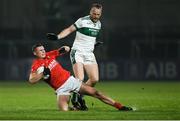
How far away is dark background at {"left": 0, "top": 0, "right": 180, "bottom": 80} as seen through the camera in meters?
29.7

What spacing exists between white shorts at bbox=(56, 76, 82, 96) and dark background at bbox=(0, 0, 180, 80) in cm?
1488

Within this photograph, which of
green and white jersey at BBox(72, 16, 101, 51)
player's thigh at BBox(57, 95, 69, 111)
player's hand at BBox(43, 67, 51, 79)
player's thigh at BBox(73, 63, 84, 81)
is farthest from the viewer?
green and white jersey at BBox(72, 16, 101, 51)

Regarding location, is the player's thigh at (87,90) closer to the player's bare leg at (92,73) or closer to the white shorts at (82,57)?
the player's bare leg at (92,73)

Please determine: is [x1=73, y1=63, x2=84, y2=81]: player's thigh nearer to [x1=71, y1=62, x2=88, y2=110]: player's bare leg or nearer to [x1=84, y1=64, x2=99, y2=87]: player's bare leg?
[x1=71, y1=62, x2=88, y2=110]: player's bare leg

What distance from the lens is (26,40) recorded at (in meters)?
30.0

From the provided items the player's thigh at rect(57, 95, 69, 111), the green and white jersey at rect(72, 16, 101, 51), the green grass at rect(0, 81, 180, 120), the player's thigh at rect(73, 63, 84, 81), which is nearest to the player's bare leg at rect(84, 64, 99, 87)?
the player's thigh at rect(73, 63, 84, 81)

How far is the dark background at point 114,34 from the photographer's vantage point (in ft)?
97.5

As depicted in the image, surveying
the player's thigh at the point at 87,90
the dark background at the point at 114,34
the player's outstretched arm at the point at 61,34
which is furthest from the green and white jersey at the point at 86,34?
the dark background at the point at 114,34

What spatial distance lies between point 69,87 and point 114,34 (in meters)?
16.9

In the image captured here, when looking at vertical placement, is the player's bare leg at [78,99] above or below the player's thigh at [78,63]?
below

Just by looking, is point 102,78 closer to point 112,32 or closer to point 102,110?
point 112,32

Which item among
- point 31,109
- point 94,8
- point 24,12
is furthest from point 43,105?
point 24,12

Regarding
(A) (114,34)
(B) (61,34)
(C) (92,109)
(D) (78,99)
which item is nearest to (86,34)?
(B) (61,34)

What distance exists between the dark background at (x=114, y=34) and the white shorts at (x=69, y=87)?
48.8ft
